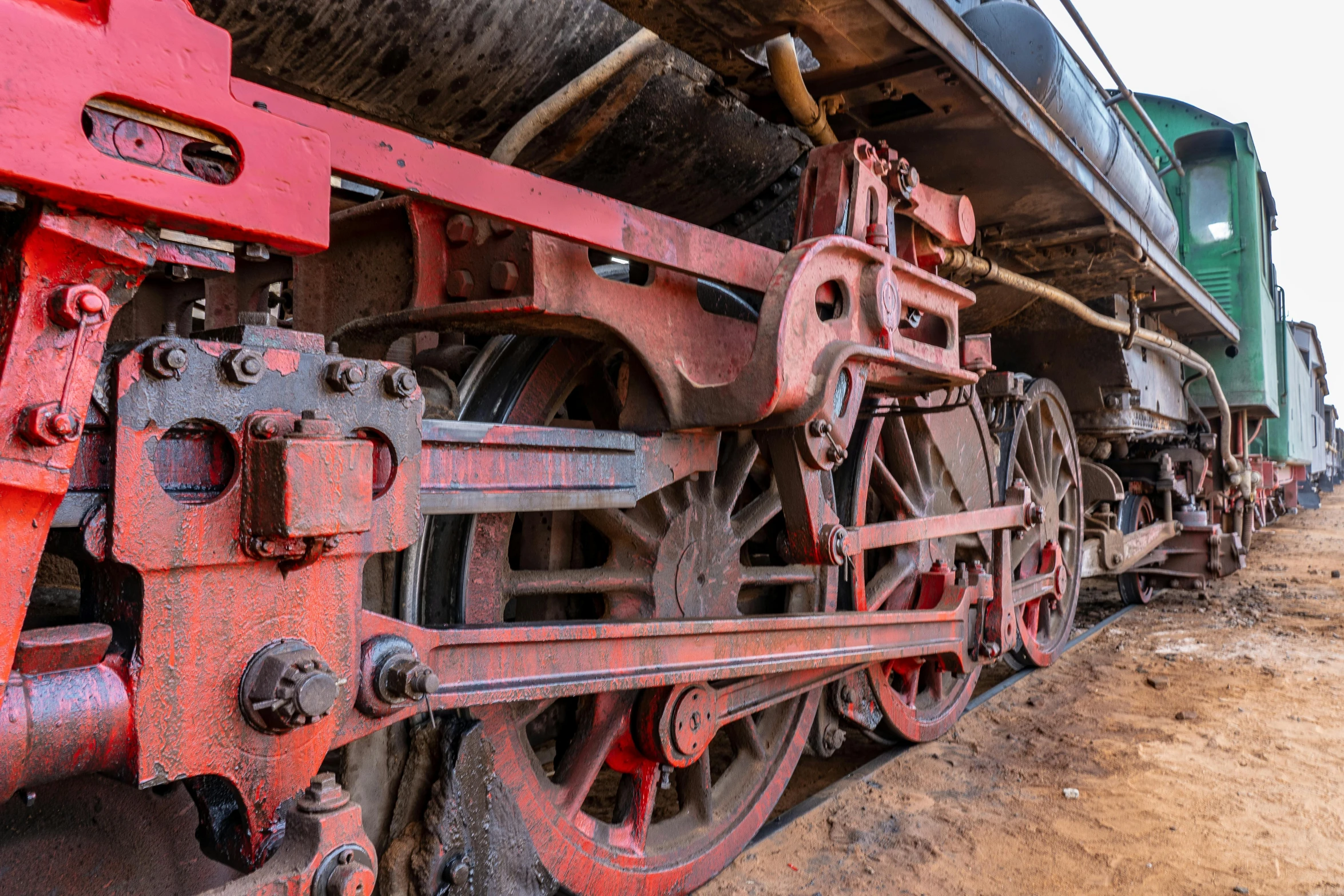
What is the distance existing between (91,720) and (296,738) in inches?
10.1

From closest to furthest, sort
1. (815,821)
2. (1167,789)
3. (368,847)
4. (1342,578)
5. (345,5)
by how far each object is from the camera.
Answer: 1. (368,847)
2. (345,5)
3. (815,821)
4. (1167,789)
5. (1342,578)

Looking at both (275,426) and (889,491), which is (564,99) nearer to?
(275,426)

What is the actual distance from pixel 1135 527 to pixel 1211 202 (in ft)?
8.48

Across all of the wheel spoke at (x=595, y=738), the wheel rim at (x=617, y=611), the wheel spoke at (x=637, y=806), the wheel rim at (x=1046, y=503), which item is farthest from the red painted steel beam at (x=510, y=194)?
the wheel rim at (x=1046, y=503)

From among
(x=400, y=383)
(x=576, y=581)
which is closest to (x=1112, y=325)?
(x=576, y=581)

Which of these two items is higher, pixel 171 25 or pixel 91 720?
pixel 171 25

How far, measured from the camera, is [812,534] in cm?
217

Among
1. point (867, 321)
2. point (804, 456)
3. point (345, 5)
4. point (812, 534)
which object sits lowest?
point (812, 534)

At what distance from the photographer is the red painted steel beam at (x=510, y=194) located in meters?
1.20

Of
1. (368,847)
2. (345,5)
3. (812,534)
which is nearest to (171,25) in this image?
(345,5)

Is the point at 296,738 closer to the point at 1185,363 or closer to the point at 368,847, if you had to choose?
the point at 368,847

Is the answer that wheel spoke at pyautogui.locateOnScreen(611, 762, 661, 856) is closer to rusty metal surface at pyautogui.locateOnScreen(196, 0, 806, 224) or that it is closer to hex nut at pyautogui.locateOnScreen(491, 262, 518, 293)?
hex nut at pyautogui.locateOnScreen(491, 262, 518, 293)

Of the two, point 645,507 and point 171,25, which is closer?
point 171,25

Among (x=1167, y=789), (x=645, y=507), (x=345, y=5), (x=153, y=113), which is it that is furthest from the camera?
(x=1167, y=789)
